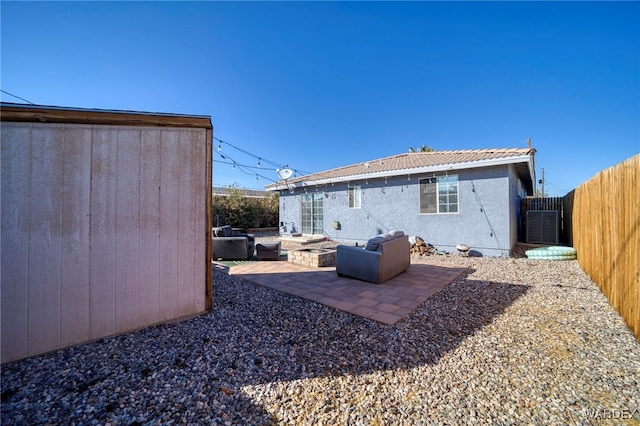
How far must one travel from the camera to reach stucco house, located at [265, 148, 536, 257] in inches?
305

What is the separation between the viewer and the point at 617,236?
142 inches

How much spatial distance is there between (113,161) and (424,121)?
1318 centimetres

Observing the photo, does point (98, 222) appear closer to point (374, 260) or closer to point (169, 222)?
point (169, 222)

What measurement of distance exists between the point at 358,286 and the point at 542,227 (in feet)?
31.7

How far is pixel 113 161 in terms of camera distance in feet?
9.60

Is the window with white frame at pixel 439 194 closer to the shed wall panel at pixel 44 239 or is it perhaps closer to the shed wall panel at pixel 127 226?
the shed wall panel at pixel 127 226

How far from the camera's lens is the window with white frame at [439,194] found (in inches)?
336

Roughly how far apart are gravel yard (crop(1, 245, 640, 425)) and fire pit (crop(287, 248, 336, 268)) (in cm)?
293

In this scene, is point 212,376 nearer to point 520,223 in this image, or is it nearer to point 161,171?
point 161,171

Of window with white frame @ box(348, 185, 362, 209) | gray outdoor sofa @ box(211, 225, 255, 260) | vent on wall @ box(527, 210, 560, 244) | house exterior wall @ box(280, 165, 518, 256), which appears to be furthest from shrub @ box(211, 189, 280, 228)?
vent on wall @ box(527, 210, 560, 244)

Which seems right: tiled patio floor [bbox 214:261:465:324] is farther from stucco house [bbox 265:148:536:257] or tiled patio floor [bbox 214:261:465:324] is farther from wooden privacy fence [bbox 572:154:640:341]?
stucco house [bbox 265:148:536:257]

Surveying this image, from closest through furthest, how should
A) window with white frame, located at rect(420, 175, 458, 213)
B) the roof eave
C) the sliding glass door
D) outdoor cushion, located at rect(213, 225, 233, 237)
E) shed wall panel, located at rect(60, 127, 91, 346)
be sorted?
shed wall panel, located at rect(60, 127, 91, 346) < the roof eave < outdoor cushion, located at rect(213, 225, 233, 237) < window with white frame, located at rect(420, 175, 458, 213) < the sliding glass door

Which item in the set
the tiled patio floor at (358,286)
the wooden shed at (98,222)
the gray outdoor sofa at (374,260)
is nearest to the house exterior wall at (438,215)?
the tiled patio floor at (358,286)

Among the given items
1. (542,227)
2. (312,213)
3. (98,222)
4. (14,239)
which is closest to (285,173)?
(312,213)
